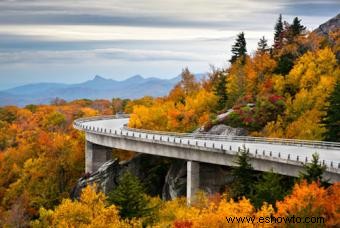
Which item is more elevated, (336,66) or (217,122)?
(336,66)

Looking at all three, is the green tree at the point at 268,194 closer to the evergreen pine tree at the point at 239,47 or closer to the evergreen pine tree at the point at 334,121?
the evergreen pine tree at the point at 334,121

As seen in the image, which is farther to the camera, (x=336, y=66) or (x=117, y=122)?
(x=117, y=122)

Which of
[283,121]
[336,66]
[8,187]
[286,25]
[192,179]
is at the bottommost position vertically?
[8,187]

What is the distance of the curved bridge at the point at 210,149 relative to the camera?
193 ft

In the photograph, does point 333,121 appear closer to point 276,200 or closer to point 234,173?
point 234,173

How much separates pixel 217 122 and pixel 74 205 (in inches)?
1409

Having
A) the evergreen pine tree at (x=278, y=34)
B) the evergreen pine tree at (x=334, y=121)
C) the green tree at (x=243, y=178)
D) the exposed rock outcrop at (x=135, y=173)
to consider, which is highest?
the evergreen pine tree at (x=278, y=34)

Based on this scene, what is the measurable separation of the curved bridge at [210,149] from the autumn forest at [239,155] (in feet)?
6.38

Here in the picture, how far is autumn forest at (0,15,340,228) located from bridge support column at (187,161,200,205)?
2.01m

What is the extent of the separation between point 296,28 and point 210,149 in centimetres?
5702

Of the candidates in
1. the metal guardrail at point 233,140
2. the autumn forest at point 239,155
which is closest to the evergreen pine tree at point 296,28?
the autumn forest at point 239,155

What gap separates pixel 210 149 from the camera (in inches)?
2697

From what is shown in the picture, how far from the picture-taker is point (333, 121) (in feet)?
228

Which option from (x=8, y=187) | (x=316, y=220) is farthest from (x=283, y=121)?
(x=8, y=187)
